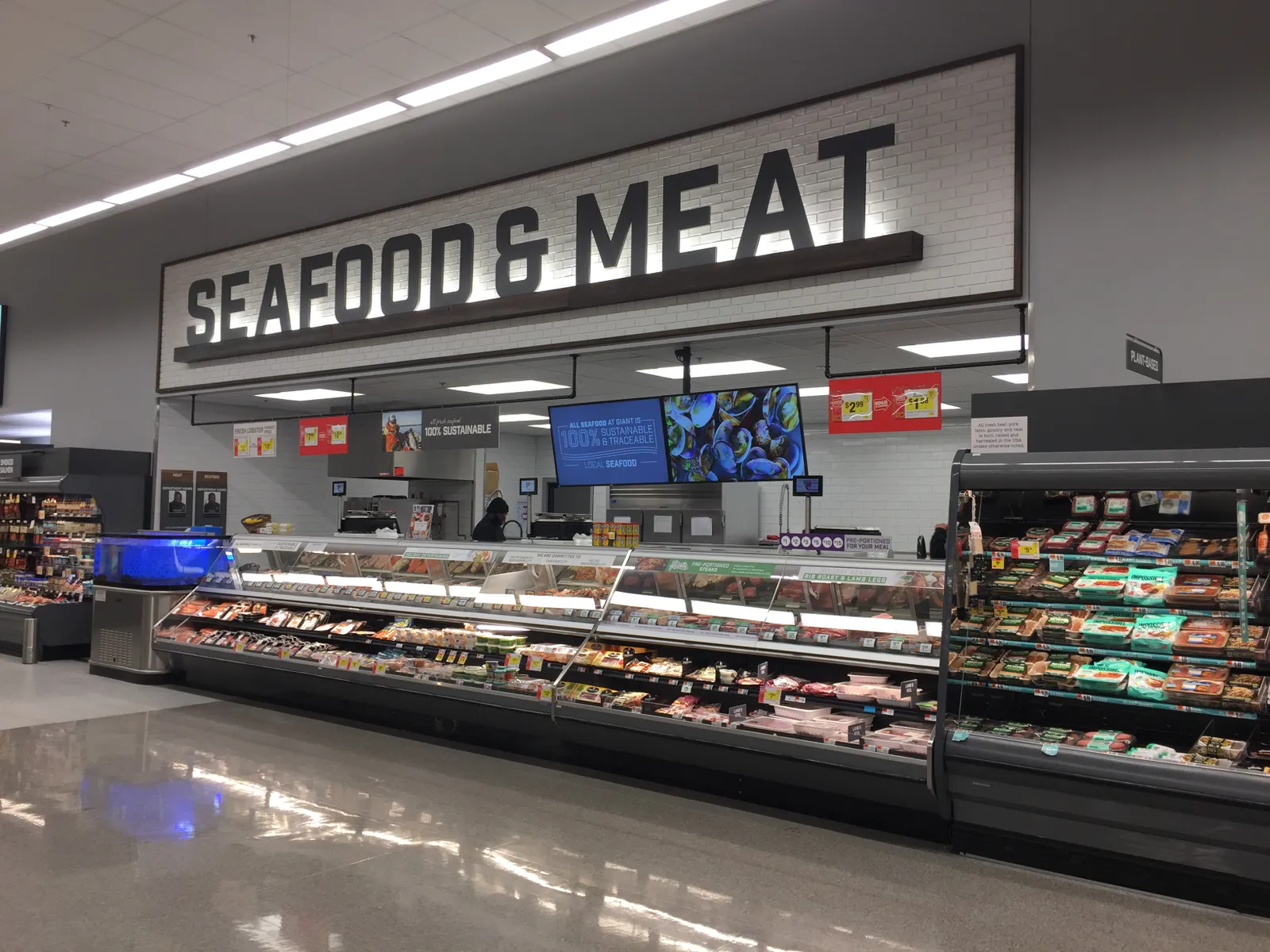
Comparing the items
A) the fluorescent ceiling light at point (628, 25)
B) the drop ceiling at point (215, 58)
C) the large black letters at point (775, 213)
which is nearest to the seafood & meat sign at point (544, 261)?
the large black letters at point (775, 213)

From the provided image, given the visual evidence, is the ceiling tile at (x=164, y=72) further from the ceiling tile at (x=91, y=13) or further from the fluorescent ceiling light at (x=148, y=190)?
the fluorescent ceiling light at (x=148, y=190)

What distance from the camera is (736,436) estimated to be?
636cm

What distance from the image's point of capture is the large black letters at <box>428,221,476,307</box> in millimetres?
7727

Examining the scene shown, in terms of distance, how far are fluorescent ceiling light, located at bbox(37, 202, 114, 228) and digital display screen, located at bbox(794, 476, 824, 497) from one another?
8162 mm

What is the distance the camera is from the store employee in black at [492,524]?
357 inches

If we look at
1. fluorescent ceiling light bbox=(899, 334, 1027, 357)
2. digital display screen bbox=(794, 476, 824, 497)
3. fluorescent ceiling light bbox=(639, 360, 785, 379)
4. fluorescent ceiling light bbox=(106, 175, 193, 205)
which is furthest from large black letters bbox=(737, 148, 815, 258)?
fluorescent ceiling light bbox=(106, 175, 193, 205)

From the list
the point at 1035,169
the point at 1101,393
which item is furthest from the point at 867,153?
the point at 1101,393

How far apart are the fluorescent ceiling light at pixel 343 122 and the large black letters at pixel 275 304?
2.05m

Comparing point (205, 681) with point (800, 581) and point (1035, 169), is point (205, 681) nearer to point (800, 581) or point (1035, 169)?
point (800, 581)

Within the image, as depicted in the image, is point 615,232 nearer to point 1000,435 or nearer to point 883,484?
point 1000,435

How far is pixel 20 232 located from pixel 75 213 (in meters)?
1.41

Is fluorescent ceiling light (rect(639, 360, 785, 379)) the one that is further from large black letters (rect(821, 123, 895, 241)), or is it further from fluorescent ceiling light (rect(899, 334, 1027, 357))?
large black letters (rect(821, 123, 895, 241))

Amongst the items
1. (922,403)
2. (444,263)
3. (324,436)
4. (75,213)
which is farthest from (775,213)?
(75,213)

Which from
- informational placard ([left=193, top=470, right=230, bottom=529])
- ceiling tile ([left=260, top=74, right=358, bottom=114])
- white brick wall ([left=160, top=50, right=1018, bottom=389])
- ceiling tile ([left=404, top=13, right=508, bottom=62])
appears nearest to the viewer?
white brick wall ([left=160, top=50, right=1018, bottom=389])
